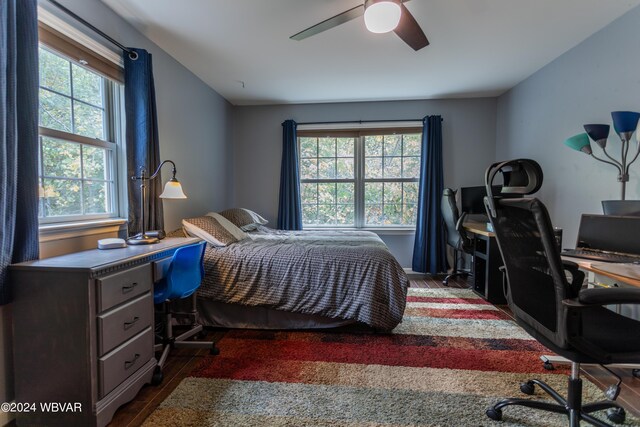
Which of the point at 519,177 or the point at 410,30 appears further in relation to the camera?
the point at 410,30

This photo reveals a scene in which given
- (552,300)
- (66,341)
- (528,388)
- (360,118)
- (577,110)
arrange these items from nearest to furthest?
(552,300) → (66,341) → (528,388) → (577,110) → (360,118)

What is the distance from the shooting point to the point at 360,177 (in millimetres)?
4336

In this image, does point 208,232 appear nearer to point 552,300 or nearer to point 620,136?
point 552,300

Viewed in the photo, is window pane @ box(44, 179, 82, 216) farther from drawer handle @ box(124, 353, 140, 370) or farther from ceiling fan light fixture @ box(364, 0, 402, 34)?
ceiling fan light fixture @ box(364, 0, 402, 34)

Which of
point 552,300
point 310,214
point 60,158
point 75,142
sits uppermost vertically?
point 75,142

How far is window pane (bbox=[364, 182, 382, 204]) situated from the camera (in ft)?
14.3

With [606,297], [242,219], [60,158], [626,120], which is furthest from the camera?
[242,219]

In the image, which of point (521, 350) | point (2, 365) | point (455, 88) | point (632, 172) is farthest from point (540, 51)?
point (2, 365)

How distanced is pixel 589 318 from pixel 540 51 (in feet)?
8.60

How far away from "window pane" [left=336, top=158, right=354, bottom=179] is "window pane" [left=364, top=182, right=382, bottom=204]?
29cm

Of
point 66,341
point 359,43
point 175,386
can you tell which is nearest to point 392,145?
point 359,43

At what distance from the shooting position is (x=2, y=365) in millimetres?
1432

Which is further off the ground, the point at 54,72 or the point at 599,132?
the point at 54,72

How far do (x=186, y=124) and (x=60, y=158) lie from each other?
4.69 ft
